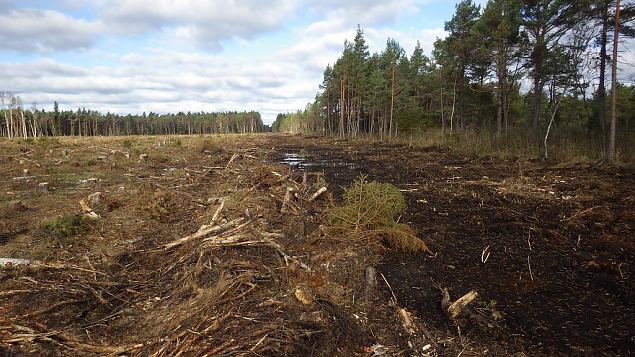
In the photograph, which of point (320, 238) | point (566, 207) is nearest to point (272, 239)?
point (320, 238)

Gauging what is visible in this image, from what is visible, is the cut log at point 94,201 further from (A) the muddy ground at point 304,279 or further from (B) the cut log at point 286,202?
(B) the cut log at point 286,202

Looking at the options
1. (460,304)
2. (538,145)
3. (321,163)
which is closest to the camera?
(460,304)

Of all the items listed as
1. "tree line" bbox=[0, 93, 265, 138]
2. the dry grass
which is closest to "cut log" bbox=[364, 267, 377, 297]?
the dry grass

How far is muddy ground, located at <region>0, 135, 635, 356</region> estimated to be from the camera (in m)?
3.73

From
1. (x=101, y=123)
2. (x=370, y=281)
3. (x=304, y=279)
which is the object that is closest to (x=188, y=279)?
(x=304, y=279)

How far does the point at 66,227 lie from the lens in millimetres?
7004

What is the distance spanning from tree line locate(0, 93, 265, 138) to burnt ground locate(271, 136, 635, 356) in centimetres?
8914

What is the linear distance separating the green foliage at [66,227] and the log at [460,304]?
7.09 metres

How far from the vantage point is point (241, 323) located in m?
3.82

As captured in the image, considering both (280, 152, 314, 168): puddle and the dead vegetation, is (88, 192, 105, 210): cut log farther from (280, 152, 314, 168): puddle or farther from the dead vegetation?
(280, 152, 314, 168): puddle

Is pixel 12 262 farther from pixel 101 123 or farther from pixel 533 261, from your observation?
pixel 101 123

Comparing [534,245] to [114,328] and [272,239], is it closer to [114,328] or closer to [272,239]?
[272,239]

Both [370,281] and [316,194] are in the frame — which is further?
[316,194]

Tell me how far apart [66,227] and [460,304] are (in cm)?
739
